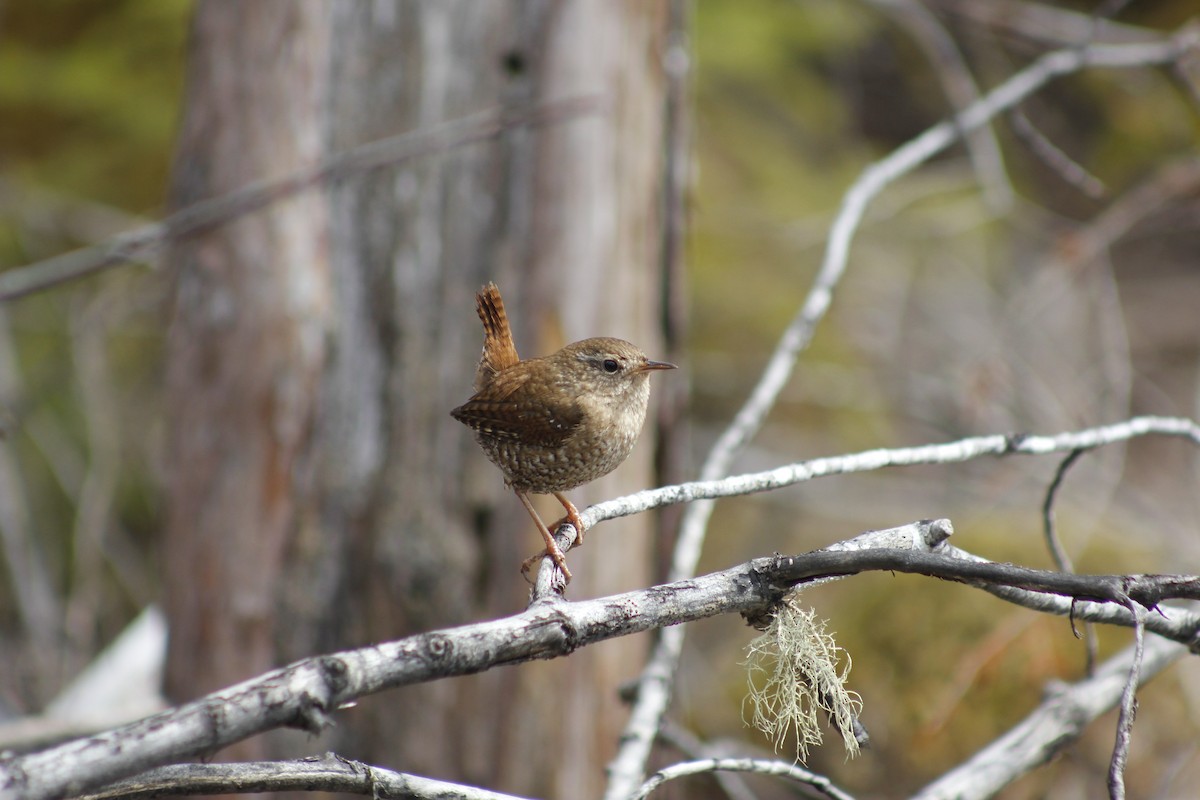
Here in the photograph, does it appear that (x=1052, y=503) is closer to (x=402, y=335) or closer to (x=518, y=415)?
(x=518, y=415)

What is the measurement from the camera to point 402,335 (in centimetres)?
321

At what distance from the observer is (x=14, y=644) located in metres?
6.20

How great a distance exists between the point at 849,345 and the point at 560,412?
17.8ft

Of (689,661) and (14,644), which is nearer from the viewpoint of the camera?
(689,661)

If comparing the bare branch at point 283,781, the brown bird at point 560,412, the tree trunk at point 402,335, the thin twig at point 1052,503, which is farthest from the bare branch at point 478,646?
the tree trunk at point 402,335

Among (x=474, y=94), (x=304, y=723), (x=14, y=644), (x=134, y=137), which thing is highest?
(x=134, y=137)

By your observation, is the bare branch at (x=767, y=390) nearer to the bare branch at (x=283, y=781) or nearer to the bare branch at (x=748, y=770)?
the bare branch at (x=748, y=770)

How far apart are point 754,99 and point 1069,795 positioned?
17.7 feet

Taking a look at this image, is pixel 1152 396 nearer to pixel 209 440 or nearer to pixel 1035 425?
Answer: pixel 1035 425

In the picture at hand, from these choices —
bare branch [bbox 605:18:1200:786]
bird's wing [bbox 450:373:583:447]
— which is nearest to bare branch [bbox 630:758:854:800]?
bare branch [bbox 605:18:1200:786]

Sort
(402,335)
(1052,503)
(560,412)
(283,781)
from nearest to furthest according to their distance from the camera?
1. (283,781)
2. (560,412)
3. (1052,503)
4. (402,335)

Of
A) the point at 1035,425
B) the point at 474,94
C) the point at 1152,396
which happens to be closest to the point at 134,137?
the point at 474,94

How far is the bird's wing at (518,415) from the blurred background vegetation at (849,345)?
5.23ft

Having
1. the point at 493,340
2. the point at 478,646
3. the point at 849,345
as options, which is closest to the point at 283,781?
the point at 478,646
